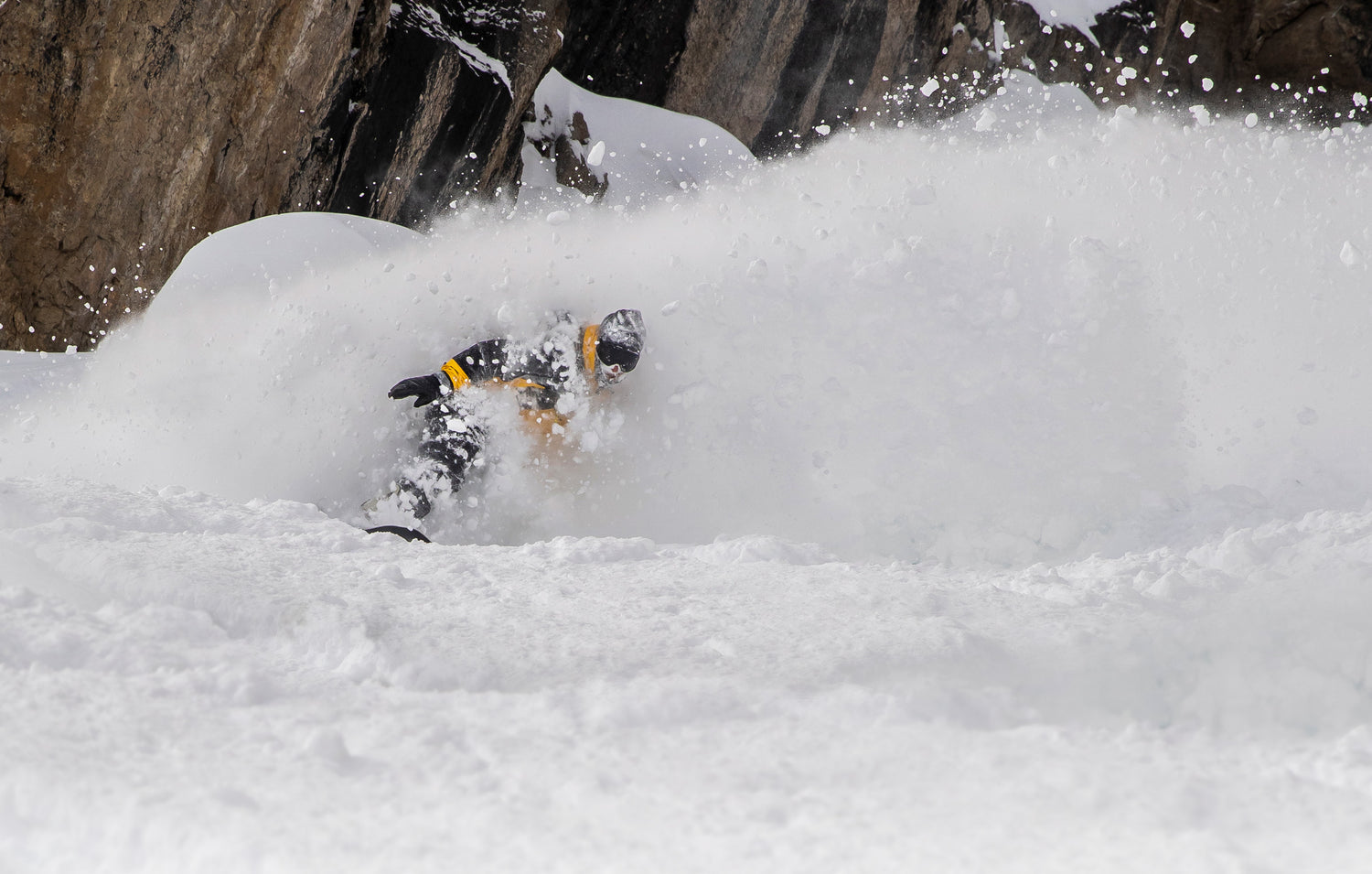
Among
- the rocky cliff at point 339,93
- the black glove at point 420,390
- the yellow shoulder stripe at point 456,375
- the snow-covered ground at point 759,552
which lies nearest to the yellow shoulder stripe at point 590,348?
the snow-covered ground at point 759,552

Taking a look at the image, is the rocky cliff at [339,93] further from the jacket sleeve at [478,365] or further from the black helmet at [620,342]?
the black helmet at [620,342]

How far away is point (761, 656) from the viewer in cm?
144

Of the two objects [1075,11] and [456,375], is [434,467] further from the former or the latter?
[1075,11]

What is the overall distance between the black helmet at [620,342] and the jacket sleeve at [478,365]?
45 cm

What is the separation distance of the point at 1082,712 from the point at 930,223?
3.39 m

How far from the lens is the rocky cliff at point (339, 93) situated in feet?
16.3

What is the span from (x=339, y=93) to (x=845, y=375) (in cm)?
458

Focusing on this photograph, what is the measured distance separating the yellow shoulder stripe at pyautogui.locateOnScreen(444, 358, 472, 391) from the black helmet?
586 mm

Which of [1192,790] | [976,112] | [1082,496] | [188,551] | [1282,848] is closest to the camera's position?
[1282,848]

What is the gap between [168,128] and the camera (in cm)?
524

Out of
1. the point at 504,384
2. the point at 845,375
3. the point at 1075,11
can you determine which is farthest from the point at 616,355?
the point at 1075,11

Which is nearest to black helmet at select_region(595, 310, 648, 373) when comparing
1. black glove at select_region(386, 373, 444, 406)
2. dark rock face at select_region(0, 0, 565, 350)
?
black glove at select_region(386, 373, 444, 406)

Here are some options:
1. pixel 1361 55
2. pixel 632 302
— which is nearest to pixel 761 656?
pixel 632 302

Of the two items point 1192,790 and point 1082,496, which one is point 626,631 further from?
point 1082,496
